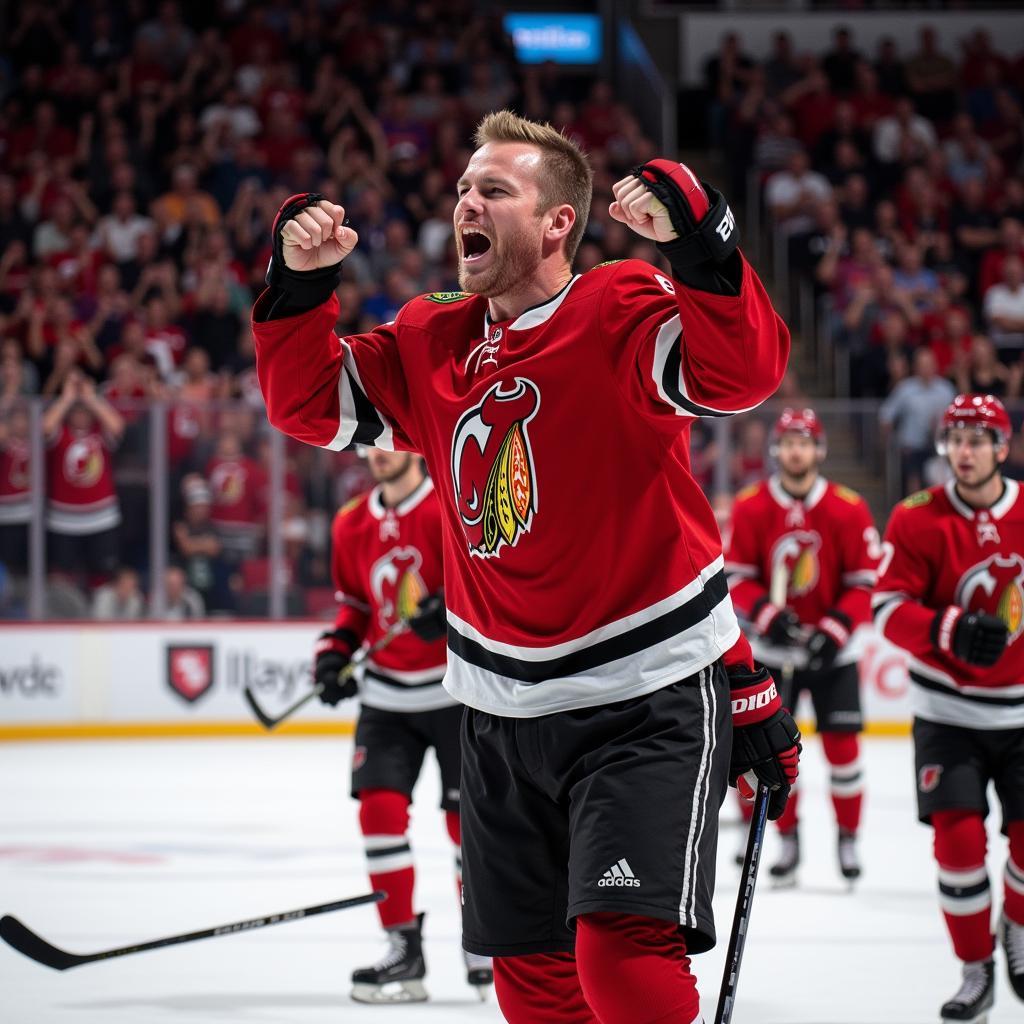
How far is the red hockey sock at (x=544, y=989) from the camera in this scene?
249cm

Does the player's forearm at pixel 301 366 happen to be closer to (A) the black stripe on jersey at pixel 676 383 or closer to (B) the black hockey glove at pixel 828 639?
(A) the black stripe on jersey at pixel 676 383

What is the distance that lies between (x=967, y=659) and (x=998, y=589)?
0.29 m

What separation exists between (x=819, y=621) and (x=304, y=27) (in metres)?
8.79

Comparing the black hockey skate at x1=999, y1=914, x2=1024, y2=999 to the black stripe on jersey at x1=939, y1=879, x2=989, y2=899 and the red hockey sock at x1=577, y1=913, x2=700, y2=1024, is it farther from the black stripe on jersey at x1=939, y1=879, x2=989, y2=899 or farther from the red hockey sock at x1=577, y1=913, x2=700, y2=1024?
the red hockey sock at x1=577, y1=913, x2=700, y2=1024

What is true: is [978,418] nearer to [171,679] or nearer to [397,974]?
[397,974]

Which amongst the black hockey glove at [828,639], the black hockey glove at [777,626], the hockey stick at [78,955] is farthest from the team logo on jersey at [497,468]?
the black hockey glove at [828,639]

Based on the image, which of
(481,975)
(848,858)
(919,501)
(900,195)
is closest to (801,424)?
(848,858)

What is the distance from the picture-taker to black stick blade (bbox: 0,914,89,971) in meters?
3.76

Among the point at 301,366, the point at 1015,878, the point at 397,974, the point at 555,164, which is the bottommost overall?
the point at 397,974

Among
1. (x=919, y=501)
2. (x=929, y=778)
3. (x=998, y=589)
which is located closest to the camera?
(x=929, y=778)

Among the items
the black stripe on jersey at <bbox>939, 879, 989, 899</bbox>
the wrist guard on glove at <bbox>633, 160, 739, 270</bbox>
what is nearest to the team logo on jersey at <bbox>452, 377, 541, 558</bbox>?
the wrist guard on glove at <bbox>633, 160, 739, 270</bbox>

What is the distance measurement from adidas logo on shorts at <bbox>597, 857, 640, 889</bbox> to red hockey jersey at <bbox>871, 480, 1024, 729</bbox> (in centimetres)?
180

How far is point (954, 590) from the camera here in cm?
402

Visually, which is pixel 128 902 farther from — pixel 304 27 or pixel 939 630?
pixel 304 27
